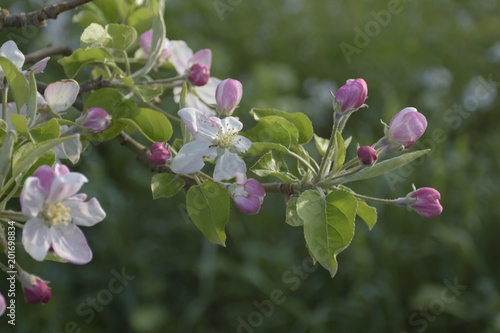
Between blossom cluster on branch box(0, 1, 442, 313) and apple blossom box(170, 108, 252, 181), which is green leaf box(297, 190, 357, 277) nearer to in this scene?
blossom cluster on branch box(0, 1, 442, 313)

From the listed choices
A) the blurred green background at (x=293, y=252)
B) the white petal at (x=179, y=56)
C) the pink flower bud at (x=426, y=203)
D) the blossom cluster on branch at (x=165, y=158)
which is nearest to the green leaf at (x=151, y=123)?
the blossom cluster on branch at (x=165, y=158)

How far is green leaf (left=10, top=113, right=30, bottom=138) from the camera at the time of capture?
0.76 m

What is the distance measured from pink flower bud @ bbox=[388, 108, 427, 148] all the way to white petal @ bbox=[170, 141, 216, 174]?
0.82 feet

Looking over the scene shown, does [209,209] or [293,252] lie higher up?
[209,209]

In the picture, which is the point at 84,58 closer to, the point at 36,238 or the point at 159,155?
the point at 159,155

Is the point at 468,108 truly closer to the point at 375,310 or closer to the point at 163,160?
the point at 375,310

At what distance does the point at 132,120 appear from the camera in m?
0.93

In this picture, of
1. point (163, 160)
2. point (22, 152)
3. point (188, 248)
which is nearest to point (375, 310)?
point (188, 248)

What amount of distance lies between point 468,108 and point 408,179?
2.60 ft

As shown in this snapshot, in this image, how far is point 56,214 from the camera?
2.52ft

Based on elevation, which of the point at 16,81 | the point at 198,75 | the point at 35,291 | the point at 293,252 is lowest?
the point at 293,252

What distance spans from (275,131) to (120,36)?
A: 0.27m

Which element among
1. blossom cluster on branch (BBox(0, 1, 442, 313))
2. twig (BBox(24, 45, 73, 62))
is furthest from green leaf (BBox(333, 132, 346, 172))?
twig (BBox(24, 45, 73, 62))

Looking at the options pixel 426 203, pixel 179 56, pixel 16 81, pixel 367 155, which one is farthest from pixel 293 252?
pixel 16 81
